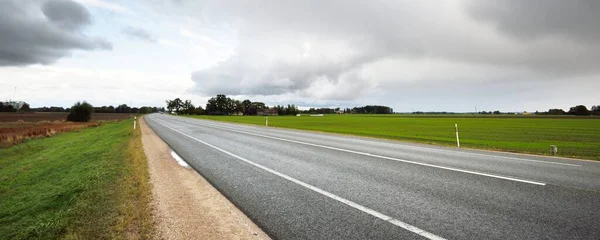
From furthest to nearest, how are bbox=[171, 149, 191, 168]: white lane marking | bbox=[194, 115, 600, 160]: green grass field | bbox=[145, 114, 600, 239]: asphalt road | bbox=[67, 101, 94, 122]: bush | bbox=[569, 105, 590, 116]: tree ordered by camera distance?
1. bbox=[569, 105, 590, 116]: tree
2. bbox=[67, 101, 94, 122]: bush
3. bbox=[194, 115, 600, 160]: green grass field
4. bbox=[171, 149, 191, 168]: white lane marking
5. bbox=[145, 114, 600, 239]: asphalt road

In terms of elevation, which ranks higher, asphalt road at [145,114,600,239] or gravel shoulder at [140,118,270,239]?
asphalt road at [145,114,600,239]

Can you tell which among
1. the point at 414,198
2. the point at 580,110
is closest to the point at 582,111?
the point at 580,110

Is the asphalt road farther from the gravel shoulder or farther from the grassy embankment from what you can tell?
the grassy embankment

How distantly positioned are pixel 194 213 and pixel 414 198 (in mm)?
3745

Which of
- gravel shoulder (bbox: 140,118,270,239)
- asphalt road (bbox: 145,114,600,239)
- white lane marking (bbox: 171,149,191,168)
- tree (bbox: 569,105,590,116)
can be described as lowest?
white lane marking (bbox: 171,149,191,168)

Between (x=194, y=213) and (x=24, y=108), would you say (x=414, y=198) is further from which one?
(x=24, y=108)

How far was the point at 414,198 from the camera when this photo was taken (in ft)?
16.1

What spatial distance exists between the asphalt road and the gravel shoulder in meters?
0.25

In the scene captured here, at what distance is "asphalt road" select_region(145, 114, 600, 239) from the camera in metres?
3.65

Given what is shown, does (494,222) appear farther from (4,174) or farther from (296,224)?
(4,174)

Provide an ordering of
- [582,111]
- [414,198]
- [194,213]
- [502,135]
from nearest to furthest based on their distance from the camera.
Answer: [194,213], [414,198], [502,135], [582,111]

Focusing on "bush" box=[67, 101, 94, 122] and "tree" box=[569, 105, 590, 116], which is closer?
"bush" box=[67, 101, 94, 122]

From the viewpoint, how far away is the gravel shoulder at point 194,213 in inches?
152

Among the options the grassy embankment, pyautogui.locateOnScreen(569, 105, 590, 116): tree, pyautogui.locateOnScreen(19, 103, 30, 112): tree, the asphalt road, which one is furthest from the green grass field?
pyautogui.locateOnScreen(19, 103, 30, 112): tree
